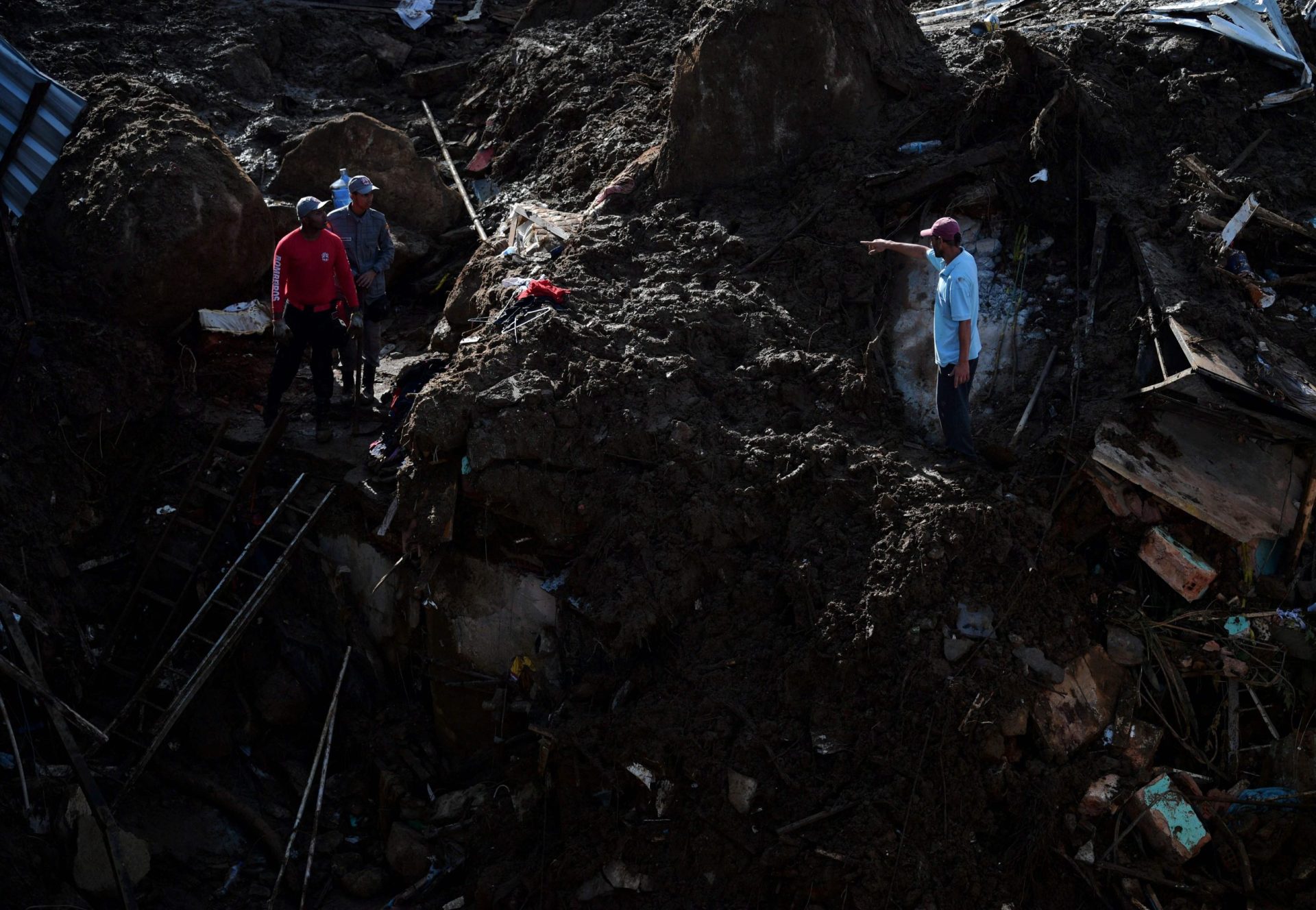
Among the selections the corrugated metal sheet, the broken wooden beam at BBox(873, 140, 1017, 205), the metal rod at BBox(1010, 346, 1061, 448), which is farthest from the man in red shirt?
the metal rod at BBox(1010, 346, 1061, 448)

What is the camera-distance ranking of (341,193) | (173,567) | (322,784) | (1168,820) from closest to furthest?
1. (1168,820)
2. (322,784)
3. (173,567)
4. (341,193)

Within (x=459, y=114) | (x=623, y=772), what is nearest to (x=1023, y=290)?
(x=623, y=772)

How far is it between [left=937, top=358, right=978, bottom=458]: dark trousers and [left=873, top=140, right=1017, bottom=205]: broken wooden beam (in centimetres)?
176

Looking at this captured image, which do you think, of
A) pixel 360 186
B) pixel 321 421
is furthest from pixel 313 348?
pixel 360 186

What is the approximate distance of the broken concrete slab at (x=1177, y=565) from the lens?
570cm

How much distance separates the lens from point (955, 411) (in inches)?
248

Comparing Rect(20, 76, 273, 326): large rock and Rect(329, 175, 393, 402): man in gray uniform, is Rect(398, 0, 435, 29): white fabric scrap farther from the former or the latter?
Rect(329, 175, 393, 402): man in gray uniform

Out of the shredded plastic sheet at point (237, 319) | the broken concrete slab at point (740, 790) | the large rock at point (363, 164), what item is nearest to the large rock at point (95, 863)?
the broken concrete slab at point (740, 790)

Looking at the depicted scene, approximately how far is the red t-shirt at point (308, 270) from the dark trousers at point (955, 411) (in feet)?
14.1

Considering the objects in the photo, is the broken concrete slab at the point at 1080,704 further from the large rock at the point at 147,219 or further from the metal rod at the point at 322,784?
the large rock at the point at 147,219

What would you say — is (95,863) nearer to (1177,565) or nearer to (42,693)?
(42,693)

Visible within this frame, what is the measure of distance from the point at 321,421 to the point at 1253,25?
7737mm

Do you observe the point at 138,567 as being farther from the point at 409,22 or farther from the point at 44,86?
the point at 409,22

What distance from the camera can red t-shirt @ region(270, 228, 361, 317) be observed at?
734 cm
